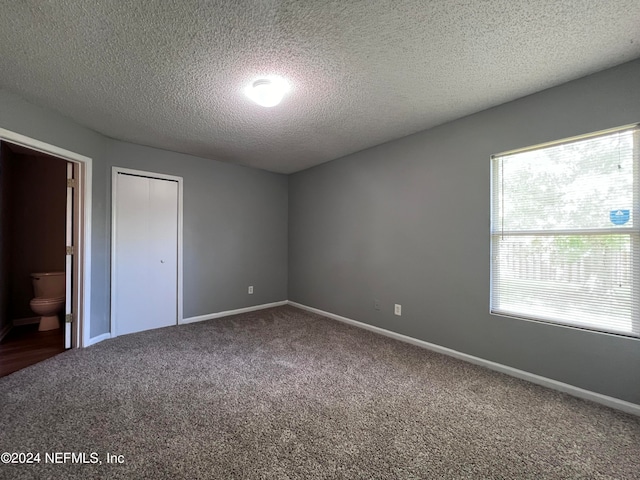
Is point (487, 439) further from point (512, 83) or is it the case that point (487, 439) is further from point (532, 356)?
point (512, 83)

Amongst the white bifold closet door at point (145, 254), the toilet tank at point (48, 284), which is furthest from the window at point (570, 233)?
the toilet tank at point (48, 284)

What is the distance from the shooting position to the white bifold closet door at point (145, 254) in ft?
11.4

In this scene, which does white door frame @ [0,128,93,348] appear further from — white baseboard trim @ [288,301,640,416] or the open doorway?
white baseboard trim @ [288,301,640,416]

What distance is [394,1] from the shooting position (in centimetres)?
144

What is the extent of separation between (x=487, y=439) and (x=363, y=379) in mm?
970

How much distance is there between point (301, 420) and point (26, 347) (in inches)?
135

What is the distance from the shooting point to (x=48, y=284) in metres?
3.73

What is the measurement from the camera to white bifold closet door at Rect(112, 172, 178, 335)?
3.46 m

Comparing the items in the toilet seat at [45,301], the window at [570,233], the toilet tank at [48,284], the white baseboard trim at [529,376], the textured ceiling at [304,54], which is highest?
the textured ceiling at [304,54]

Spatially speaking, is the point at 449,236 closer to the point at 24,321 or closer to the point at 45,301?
the point at 45,301

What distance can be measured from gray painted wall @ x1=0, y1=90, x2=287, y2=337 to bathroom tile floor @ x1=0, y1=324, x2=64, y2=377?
17.4 inches

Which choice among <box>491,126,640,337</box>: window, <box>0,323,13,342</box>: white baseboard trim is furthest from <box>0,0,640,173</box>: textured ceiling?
<box>0,323,13,342</box>: white baseboard trim

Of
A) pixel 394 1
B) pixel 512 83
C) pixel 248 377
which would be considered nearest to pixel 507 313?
pixel 512 83

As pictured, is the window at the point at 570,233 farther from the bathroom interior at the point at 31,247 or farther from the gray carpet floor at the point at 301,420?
the bathroom interior at the point at 31,247
